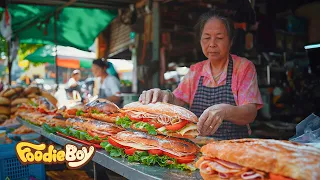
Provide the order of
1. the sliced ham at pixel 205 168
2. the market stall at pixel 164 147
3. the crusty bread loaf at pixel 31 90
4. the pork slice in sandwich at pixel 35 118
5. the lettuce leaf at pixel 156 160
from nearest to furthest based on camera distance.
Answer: the market stall at pixel 164 147 < the sliced ham at pixel 205 168 < the lettuce leaf at pixel 156 160 < the pork slice in sandwich at pixel 35 118 < the crusty bread loaf at pixel 31 90

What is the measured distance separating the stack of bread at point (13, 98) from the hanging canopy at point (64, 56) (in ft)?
11.9

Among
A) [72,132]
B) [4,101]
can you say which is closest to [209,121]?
[72,132]

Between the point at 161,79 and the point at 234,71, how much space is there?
3849 mm

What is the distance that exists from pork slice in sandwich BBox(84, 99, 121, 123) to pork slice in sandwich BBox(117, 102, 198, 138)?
0.30 meters

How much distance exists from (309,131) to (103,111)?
1.75 meters

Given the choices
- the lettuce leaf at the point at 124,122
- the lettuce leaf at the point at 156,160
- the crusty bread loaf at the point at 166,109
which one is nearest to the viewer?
the lettuce leaf at the point at 156,160

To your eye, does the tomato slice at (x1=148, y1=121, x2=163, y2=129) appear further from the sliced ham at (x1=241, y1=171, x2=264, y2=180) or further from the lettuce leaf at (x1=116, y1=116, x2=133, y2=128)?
the sliced ham at (x1=241, y1=171, x2=264, y2=180)

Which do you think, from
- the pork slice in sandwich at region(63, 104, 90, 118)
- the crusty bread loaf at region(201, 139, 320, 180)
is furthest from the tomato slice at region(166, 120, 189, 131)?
the pork slice in sandwich at region(63, 104, 90, 118)

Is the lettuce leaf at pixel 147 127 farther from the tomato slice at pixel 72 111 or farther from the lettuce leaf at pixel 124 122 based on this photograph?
the tomato slice at pixel 72 111

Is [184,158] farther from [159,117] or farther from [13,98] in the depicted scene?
[13,98]

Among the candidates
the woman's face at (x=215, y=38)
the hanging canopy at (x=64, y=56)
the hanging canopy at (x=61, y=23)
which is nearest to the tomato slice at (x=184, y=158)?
the woman's face at (x=215, y=38)

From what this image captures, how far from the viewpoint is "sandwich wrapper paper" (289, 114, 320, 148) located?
1710mm

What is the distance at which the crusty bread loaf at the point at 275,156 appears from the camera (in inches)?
47.8

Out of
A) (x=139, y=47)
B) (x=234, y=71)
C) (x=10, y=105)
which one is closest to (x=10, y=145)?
(x=234, y=71)
